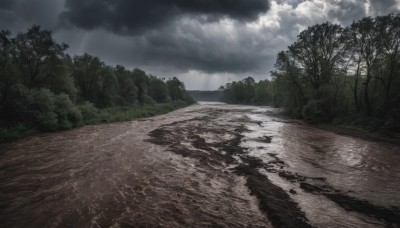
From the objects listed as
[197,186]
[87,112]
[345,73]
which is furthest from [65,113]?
[345,73]

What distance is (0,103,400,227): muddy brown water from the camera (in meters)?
7.98

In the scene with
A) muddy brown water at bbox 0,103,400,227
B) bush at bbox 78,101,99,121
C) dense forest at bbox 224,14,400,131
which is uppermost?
dense forest at bbox 224,14,400,131

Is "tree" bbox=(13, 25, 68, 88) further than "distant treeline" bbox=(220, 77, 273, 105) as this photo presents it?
No

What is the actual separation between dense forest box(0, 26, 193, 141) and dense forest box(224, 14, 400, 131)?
29.6 meters

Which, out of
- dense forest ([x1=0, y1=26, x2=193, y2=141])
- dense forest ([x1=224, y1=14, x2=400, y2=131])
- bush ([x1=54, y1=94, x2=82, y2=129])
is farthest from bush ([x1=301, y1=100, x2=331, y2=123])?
bush ([x1=54, y1=94, x2=82, y2=129])

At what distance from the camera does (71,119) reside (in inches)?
1209

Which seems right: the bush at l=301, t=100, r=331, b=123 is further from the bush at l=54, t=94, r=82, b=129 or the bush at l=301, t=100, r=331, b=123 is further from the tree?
the tree

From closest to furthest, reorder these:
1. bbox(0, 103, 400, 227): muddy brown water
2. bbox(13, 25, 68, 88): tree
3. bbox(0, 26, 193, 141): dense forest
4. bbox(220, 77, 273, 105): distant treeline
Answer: bbox(0, 103, 400, 227): muddy brown water, bbox(0, 26, 193, 141): dense forest, bbox(13, 25, 68, 88): tree, bbox(220, 77, 273, 105): distant treeline

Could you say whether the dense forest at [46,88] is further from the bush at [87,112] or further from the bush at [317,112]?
the bush at [317,112]

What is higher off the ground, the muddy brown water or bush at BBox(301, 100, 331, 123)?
bush at BBox(301, 100, 331, 123)

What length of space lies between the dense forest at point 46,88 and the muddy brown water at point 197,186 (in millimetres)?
7454

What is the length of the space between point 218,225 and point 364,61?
34.8 m

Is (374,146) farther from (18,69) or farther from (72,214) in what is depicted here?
(18,69)

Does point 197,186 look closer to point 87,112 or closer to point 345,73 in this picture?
point 87,112
